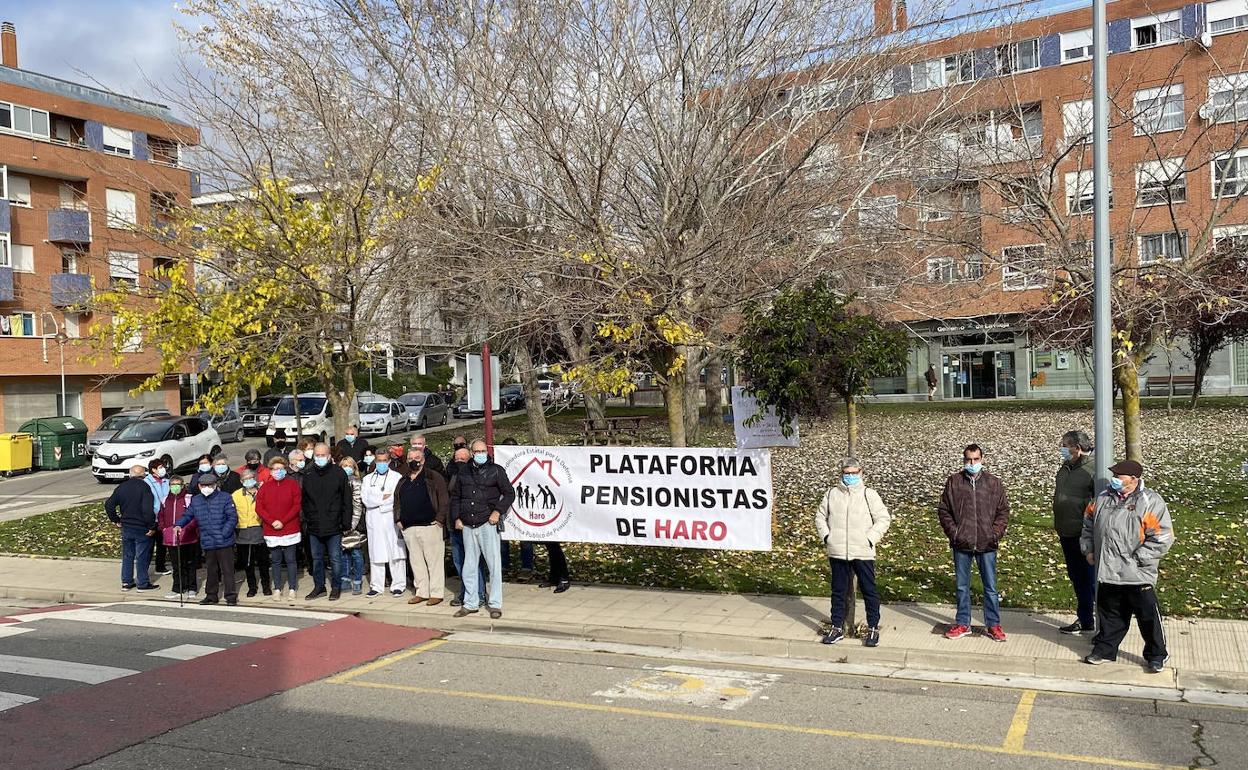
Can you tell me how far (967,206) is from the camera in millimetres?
17016

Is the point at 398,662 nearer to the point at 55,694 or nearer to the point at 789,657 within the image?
the point at 55,694

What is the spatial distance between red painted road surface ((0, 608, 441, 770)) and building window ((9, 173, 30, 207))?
3757cm

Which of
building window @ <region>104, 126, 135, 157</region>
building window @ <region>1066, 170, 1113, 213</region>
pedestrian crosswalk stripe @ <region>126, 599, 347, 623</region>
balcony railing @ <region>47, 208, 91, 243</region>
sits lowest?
pedestrian crosswalk stripe @ <region>126, 599, 347, 623</region>

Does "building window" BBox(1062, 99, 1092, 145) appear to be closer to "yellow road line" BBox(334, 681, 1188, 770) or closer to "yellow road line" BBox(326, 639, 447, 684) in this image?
"yellow road line" BBox(334, 681, 1188, 770)

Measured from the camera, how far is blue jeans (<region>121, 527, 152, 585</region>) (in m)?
13.1

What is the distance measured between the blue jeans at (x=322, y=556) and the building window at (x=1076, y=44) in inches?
1299

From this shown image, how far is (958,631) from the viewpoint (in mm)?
9234

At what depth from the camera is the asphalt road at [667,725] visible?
21.1ft

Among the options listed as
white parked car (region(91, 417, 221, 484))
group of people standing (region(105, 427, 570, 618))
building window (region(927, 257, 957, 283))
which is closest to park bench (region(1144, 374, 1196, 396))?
building window (region(927, 257, 957, 283))

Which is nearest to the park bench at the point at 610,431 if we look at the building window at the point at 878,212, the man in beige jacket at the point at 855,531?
the building window at the point at 878,212

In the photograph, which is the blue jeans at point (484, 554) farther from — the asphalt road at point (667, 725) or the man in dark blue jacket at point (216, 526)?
the man in dark blue jacket at point (216, 526)

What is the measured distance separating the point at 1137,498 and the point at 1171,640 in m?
1.68

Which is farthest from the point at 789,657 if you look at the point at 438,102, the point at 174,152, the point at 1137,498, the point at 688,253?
the point at 174,152

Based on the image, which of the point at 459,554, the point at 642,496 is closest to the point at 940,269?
the point at 642,496
